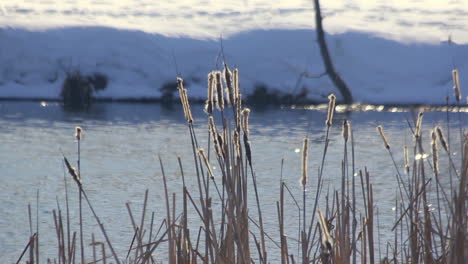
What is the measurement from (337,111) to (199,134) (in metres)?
2.94

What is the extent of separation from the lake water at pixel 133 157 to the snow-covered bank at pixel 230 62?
1.18m

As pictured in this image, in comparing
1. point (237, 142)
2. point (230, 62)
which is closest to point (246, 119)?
point (237, 142)

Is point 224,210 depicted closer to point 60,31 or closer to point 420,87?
point 420,87

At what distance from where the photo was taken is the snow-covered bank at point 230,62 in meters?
11.5

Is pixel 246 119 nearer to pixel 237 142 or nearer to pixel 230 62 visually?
pixel 237 142

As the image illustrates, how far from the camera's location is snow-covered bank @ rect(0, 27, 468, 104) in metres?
11.5

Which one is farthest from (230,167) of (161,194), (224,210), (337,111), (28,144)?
(337,111)

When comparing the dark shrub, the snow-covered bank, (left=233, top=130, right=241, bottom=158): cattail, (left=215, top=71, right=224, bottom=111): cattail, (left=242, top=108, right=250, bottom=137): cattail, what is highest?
the snow-covered bank

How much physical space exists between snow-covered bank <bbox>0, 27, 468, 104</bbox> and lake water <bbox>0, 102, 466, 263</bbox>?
3.88 ft

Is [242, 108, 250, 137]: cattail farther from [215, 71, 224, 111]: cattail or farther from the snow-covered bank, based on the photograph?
the snow-covered bank

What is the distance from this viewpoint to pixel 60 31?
13023 millimetres

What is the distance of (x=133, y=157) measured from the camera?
6324mm

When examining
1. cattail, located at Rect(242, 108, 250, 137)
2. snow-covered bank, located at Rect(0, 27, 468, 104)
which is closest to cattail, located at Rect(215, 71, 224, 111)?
cattail, located at Rect(242, 108, 250, 137)

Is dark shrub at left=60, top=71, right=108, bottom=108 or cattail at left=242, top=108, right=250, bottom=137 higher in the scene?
dark shrub at left=60, top=71, right=108, bottom=108
